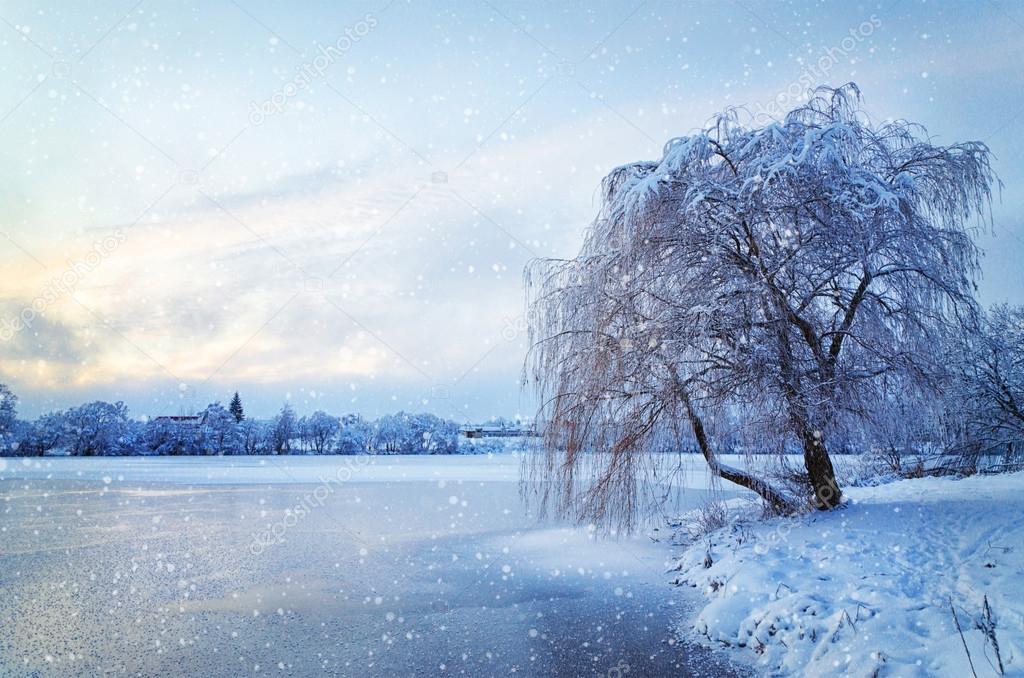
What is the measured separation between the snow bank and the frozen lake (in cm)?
61

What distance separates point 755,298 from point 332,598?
19.6ft

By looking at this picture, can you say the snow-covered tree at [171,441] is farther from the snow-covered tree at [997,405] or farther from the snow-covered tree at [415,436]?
the snow-covered tree at [997,405]

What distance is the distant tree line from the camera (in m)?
52.8

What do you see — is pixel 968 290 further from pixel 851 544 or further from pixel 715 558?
pixel 715 558

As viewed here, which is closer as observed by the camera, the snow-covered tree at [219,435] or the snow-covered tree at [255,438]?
the snow-covered tree at [219,435]

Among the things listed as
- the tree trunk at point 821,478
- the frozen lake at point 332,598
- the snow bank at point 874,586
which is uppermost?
the tree trunk at point 821,478

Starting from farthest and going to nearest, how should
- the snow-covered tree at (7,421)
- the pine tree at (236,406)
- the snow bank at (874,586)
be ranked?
the pine tree at (236,406)
the snow-covered tree at (7,421)
the snow bank at (874,586)

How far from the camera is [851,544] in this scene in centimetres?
601

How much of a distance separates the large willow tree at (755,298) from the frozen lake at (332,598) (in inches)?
58.4

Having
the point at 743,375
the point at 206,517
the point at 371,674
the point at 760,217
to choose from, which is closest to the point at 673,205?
the point at 760,217

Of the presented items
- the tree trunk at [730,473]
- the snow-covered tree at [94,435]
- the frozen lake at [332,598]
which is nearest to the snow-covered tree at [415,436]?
the snow-covered tree at [94,435]

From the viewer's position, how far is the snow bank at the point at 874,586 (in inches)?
143

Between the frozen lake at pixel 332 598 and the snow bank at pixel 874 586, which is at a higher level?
the snow bank at pixel 874 586

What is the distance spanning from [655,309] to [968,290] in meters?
3.61
